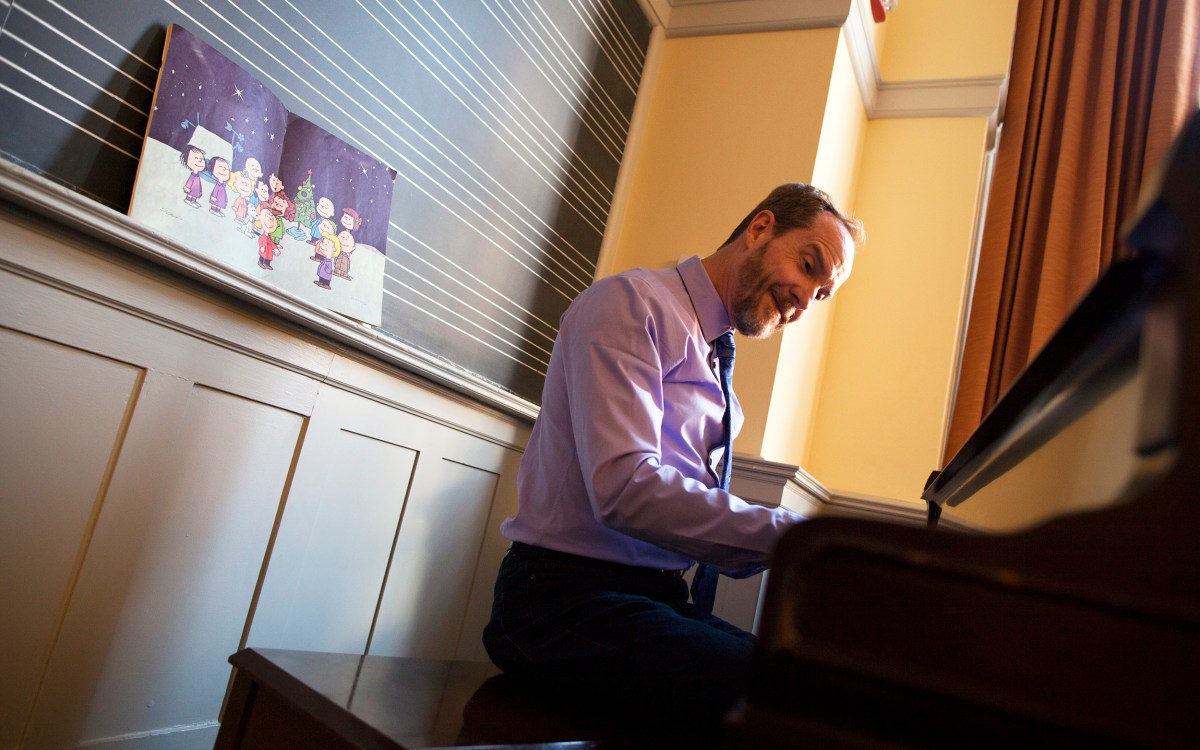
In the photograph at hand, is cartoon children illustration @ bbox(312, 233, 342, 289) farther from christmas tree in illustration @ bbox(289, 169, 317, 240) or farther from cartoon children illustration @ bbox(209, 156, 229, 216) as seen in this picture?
cartoon children illustration @ bbox(209, 156, 229, 216)

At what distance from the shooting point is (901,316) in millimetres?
2697

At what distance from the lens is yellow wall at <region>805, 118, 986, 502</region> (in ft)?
8.54

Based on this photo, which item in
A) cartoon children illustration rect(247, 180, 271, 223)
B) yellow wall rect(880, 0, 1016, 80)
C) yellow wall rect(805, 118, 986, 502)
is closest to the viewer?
cartoon children illustration rect(247, 180, 271, 223)

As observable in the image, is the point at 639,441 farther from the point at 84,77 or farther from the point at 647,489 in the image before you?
the point at 84,77

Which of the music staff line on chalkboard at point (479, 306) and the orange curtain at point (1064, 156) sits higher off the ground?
the orange curtain at point (1064, 156)

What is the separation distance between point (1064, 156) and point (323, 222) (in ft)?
7.25

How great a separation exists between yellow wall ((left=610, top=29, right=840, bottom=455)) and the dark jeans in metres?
1.19

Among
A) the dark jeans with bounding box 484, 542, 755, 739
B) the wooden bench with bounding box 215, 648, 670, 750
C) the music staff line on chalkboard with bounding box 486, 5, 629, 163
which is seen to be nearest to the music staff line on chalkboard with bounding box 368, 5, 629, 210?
the music staff line on chalkboard with bounding box 486, 5, 629, 163

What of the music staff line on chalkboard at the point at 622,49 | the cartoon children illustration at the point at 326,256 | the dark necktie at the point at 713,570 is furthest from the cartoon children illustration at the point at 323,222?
the music staff line on chalkboard at the point at 622,49

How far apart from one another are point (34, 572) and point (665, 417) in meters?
0.89

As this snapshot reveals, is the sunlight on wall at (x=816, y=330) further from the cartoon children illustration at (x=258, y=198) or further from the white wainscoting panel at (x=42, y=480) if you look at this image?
the white wainscoting panel at (x=42, y=480)

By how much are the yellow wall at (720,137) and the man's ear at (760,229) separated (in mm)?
697

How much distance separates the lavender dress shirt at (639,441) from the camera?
1074 millimetres

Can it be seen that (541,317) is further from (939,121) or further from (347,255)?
(939,121)
